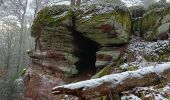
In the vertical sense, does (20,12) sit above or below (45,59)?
above

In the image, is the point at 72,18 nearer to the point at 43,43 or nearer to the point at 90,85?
the point at 43,43

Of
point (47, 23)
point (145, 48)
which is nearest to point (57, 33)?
point (47, 23)

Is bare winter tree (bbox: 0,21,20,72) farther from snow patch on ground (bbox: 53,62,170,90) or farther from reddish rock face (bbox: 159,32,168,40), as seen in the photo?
snow patch on ground (bbox: 53,62,170,90)

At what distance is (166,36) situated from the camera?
10.9 m

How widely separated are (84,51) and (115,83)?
7.54 meters

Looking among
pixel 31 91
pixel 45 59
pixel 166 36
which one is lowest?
pixel 31 91

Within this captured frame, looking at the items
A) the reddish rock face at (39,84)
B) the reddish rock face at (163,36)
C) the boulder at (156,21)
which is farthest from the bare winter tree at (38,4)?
the reddish rock face at (163,36)

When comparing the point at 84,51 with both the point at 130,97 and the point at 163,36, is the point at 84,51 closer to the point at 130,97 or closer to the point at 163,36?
the point at 163,36

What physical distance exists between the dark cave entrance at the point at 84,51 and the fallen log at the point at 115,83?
6.38 m

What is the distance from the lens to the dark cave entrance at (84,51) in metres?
12.5

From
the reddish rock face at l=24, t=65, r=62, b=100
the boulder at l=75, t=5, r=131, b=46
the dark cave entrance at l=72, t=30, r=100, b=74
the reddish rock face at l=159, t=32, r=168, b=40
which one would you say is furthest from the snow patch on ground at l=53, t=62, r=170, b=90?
the reddish rock face at l=24, t=65, r=62, b=100

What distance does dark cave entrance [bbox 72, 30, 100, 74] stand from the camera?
12.5 meters

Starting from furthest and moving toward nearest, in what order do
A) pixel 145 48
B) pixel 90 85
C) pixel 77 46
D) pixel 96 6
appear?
pixel 77 46
pixel 96 6
pixel 145 48
pixel 90 85

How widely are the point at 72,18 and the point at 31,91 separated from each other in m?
3.63
